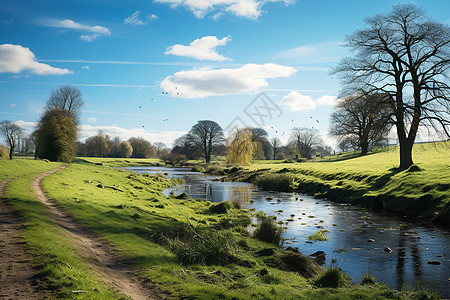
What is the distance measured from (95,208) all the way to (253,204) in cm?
1508

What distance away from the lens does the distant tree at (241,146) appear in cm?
6931

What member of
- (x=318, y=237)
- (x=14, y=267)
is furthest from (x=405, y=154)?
(x=14, y=267)

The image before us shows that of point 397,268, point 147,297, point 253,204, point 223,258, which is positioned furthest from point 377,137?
point 147,297

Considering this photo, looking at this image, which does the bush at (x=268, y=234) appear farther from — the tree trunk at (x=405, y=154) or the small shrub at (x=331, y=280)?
the tree trunk at (x=405, y=154)

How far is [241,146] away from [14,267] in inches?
2503

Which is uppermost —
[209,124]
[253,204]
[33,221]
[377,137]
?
[209,124]

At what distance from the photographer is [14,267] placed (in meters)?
6.77

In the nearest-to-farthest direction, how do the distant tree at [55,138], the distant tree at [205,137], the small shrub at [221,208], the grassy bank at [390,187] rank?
the grassy bank at [390,187] < the small shrub at [221,208] < the distant tree at [55,138] < the distant tree at [205,137]

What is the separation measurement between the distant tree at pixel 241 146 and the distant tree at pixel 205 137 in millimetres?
30327

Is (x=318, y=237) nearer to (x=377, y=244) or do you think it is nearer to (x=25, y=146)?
(x=377, y=244)

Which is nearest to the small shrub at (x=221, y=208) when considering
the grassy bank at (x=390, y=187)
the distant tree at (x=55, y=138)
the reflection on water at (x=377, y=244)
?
the reflection on water at (x=377, y=244)

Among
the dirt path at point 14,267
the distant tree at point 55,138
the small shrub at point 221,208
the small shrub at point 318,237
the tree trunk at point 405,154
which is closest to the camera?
the dirt path at point 14,267

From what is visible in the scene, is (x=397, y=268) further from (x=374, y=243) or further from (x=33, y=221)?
(x=33, y=221)

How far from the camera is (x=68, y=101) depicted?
211ft
